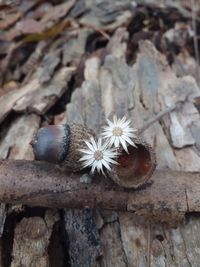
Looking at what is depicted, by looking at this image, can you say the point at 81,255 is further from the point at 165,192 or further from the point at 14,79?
the point at 14,79

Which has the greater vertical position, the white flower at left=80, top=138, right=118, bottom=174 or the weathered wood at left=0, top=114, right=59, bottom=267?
the white flower at left=80, top=138, right=118, bottom=174

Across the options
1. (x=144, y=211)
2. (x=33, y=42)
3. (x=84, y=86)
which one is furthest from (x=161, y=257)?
(x=33, y=42)

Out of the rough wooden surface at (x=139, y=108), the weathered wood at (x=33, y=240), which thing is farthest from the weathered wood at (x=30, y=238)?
the rough wooden surface at (x=139, y=108)

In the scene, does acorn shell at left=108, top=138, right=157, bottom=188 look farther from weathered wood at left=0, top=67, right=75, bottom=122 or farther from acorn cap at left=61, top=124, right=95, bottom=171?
weathered wood at left=0, top=67, right=75, bottom=122

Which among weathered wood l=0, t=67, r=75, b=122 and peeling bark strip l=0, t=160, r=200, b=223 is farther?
weathered wood l=0, t=67, r=75, b=122

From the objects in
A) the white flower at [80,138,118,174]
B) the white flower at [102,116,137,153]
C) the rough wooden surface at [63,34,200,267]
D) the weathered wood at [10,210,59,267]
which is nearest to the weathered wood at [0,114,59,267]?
the weathered wood at [10,210,59,267]

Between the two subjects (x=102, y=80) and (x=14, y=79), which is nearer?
(x=102, y=80)

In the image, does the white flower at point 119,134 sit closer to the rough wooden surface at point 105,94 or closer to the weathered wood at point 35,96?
the rough wooden surface at point 105,94
